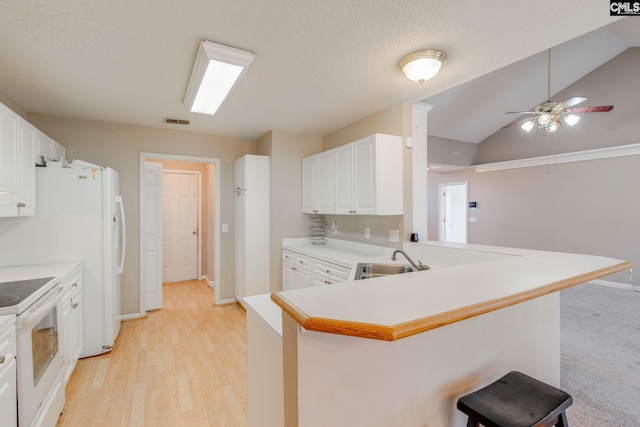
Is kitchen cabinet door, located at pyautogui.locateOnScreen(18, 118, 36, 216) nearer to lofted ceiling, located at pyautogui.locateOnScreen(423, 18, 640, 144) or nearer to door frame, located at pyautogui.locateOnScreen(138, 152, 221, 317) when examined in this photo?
door frame, located at pyautogui.locateOnScreen(138, 152, 221, 317)

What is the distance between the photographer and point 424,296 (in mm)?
1033

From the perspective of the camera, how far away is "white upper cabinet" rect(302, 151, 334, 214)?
3669 millimetres

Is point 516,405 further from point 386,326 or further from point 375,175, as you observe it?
point 375,175

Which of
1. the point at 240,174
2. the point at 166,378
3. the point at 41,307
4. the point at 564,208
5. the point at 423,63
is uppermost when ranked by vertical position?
the point at 423,63

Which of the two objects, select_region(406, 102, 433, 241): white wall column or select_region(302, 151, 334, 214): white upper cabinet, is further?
select_region(302, 151, 334, 214): white upper cabinet

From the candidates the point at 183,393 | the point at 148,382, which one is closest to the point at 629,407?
the point at 183,393

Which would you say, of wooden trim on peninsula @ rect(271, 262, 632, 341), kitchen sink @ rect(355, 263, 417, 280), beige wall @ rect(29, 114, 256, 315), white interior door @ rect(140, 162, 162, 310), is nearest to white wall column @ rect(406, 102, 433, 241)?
kitchen sink @ rect(355, 263, 417, 280)

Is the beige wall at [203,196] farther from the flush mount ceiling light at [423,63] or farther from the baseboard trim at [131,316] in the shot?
the flush mount ceiling light at [423,63]

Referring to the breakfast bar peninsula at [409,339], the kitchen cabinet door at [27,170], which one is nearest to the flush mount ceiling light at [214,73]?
the kitchen cabinet door at [27,170]

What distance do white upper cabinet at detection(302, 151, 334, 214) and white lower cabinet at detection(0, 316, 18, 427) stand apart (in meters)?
2.85

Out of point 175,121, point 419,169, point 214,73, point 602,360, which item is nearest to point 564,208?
point 602,360

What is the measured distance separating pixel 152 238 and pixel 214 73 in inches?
112

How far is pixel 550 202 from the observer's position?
5.89 meters

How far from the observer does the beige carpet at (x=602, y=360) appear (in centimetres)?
203
